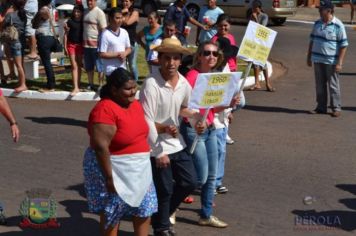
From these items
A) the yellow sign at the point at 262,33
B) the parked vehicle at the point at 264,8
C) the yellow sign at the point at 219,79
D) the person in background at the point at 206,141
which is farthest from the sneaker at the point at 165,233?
the parked vehicle at the point at 264,8

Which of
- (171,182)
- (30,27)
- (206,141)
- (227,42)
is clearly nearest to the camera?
(171,182)

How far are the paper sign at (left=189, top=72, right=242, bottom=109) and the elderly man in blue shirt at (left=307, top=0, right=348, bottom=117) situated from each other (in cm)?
537

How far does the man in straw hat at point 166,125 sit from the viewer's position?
559 centimetres

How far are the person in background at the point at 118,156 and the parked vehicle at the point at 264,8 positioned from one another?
72.2 feet

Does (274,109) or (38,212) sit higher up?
(38,212)

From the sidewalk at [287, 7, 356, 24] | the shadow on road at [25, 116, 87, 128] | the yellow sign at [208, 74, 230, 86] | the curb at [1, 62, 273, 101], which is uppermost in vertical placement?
the yellow sign at [208, 74, 230, 86]

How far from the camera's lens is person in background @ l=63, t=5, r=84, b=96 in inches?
481

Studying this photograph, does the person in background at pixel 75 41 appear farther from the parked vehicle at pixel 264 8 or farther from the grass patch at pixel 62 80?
the parked vehicle at pixel 264 8

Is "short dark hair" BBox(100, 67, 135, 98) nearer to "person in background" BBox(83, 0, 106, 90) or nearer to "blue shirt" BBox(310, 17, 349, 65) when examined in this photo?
"blue shirt" BBox(310, 17, 349, 65)

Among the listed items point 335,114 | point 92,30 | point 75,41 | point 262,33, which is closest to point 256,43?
point 262,33

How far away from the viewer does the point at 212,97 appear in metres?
5.91

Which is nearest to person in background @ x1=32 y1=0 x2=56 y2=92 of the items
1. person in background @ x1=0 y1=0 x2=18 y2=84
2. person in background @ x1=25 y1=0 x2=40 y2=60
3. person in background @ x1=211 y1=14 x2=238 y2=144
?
person in background @ x1=0 y1=0 x2=18 y2=84

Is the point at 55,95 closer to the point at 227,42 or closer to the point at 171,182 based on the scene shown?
the point at 227,42

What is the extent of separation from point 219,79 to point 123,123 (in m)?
1.22
